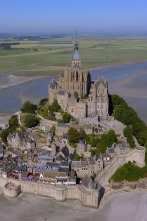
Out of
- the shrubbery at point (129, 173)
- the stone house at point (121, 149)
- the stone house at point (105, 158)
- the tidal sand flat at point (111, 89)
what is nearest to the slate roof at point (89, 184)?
the stone house at point (105, 158)

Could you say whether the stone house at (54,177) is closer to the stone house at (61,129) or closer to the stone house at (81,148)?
the stone house at (81,148)

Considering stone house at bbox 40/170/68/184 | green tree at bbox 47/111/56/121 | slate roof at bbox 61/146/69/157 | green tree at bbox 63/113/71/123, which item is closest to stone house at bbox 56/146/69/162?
slate roof at bbox 61/146/69/157

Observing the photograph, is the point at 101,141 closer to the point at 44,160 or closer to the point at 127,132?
the point at 127,132

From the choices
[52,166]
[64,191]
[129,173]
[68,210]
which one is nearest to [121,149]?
[129,173]

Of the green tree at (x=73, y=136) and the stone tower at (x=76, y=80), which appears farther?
the stone tower at (x=76, y=80)

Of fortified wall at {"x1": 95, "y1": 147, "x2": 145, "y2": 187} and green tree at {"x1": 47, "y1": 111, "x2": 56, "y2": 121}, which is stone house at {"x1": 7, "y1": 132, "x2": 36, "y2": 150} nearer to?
green tree at {"x1": 47, "y1": 111, "x2": 56, "y2": 121}

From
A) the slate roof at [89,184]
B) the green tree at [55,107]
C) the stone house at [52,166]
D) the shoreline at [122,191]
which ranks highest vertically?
the green tree at [55,107]
